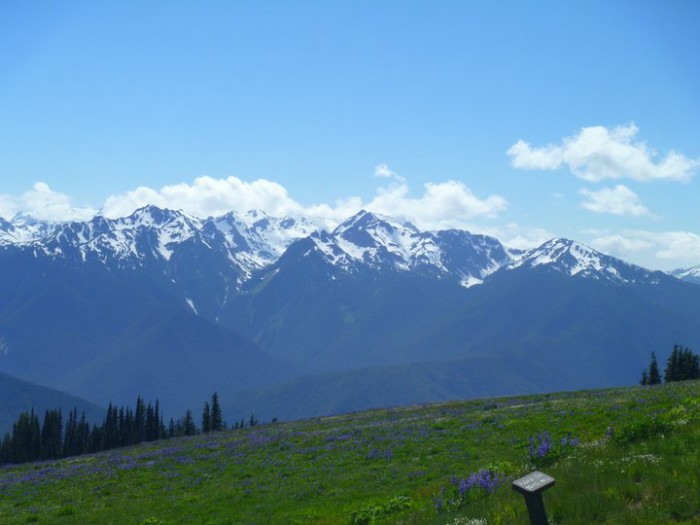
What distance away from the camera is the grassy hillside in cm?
1625

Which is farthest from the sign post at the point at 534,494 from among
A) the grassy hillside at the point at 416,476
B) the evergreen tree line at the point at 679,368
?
the evergreen tree line at the point at 679,368

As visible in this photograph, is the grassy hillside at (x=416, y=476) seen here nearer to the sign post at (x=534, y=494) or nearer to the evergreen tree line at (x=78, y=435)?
the sign post at (x=534, y=494)

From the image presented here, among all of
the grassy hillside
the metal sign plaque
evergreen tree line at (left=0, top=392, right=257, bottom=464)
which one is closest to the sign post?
the metal sign plaque

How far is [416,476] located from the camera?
88.2ft

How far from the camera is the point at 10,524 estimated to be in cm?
2919

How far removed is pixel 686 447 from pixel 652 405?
53.5 feet

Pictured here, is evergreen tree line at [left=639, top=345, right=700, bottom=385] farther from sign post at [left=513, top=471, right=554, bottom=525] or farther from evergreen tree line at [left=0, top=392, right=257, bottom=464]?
sign post at [left=513, top=471, right=554, bottom=525]

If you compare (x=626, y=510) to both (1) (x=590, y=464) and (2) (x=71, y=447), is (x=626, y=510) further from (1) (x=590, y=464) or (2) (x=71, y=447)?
(2) (x=71, y=447)

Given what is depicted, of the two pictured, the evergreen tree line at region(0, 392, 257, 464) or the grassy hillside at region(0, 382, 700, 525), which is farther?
the evergreen tree line at region(0, 392, 257, 464)

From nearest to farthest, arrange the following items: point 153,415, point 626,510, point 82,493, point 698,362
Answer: point 626,510, point 82,493, point 698,362, point 153,415

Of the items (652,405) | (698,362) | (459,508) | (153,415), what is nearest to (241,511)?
(459,508)

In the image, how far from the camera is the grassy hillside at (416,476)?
1625cm

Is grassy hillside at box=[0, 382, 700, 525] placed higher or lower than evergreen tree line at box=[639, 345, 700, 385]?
lower

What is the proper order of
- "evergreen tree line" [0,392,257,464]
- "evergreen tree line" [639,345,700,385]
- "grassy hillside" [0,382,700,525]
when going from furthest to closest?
1. "evergreen tree line" [0,392,257,464]
2. "evergreen tree line" [639,345,700,385]
3. "grassy hillside" [0,382,700,525]
